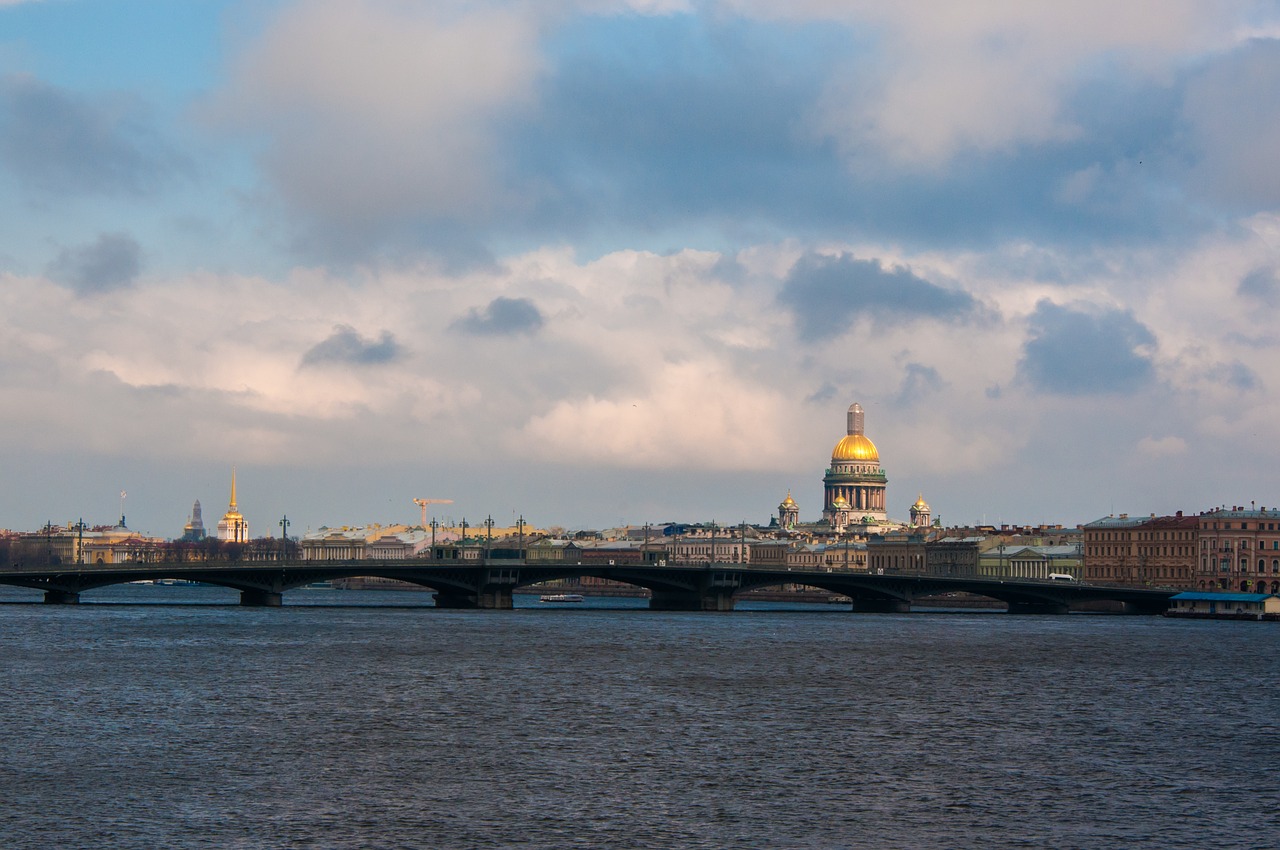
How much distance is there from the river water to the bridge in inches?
1117

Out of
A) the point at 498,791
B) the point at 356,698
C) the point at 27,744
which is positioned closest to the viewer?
the point at 498,791

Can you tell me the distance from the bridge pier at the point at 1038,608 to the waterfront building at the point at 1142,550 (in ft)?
64.0

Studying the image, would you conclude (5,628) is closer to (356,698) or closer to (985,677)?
(356,698)

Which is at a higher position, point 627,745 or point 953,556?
point 953,556

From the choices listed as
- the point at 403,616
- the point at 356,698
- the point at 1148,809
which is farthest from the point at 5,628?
the point at 1148,809

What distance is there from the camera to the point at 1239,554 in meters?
135

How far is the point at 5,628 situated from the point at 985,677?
40404 millimetres

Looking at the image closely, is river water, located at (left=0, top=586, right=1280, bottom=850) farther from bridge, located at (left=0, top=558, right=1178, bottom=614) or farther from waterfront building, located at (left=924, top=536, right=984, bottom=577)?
waterfront building, located at (left=924, top=536, right=984, bottom=577)

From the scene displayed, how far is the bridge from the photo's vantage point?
326ft

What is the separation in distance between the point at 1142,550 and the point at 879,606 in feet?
118

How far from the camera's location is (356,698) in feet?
156

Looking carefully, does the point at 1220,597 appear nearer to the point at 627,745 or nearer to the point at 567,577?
the point at 567,577

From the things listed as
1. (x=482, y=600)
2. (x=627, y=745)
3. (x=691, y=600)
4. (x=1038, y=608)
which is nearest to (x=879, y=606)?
→ (x=1038, y=608)

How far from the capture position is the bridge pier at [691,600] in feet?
362
